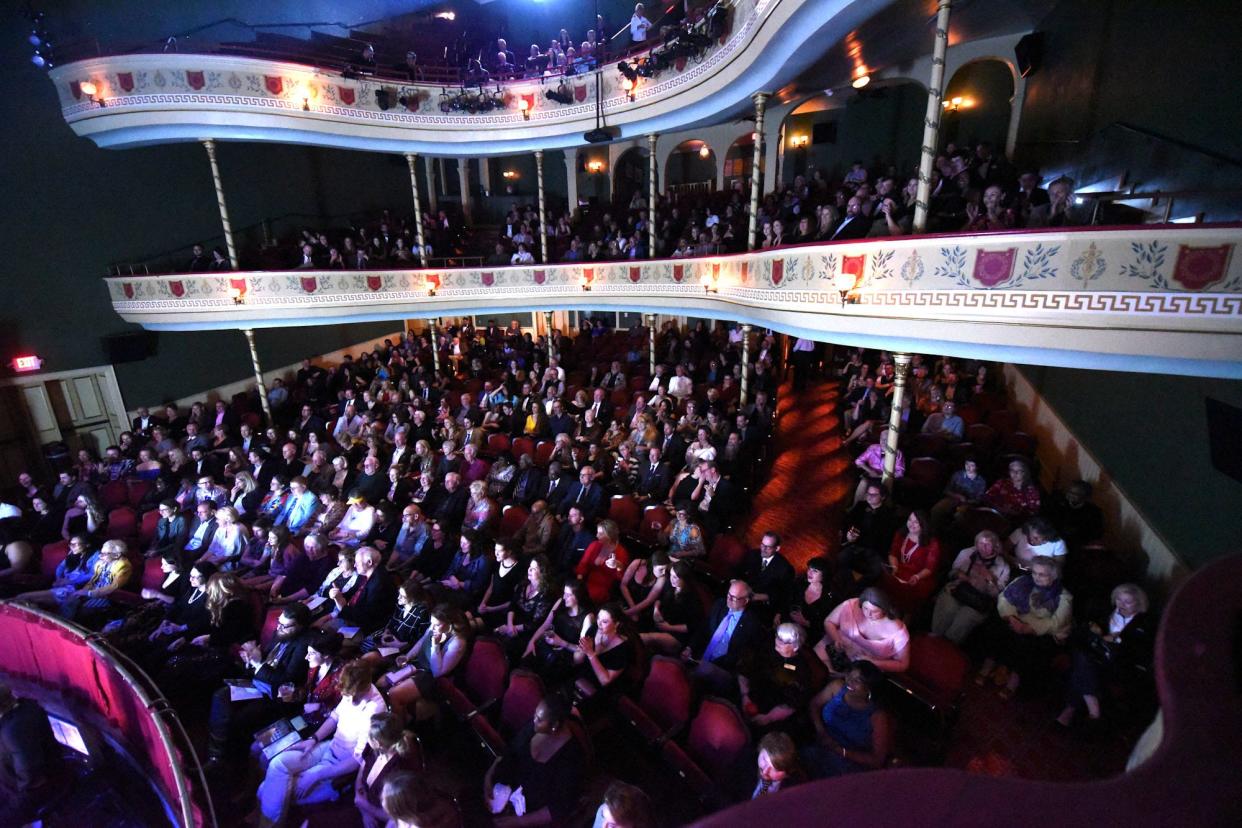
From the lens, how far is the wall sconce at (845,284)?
16.3 ft

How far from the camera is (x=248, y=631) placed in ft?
14.5

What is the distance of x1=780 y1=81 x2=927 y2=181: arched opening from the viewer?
1280 centimetres

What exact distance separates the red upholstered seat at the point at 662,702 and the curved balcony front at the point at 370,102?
21.2ft

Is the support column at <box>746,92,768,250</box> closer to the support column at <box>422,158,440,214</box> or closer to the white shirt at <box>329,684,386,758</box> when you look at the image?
the white shirt at <box>329,684,386,758</box>

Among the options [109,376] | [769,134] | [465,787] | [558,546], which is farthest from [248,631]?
[769,134]

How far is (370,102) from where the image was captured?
11211mm

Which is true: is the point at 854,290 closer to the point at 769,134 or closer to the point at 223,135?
the point at 769,134

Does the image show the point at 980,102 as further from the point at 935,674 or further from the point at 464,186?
the point at 464,186

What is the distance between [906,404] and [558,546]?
16.1ft

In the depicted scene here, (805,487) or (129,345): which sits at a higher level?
(129,345)

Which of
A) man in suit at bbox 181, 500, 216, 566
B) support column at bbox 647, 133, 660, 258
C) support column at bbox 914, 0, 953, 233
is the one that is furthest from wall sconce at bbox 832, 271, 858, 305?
man in suit at bbox 181, 500, 216, 566

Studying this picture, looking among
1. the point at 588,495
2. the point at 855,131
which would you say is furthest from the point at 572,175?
the point at 588,495

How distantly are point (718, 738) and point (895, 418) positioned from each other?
3.81m

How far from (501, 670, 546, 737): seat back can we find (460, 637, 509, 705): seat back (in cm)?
26
